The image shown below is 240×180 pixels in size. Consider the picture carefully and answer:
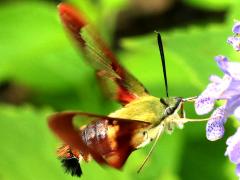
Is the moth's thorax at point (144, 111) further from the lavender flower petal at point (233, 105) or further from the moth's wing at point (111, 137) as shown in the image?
the lavender flower petal at point (233, 105)

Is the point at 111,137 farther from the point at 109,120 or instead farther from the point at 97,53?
the point at 97,53

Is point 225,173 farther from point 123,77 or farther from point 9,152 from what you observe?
point 123,77

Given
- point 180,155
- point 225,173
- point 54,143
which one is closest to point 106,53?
point 54,143

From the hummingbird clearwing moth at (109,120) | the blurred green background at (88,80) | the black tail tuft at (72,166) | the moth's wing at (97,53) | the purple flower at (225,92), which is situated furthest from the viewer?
the blurred green background at (88,80)

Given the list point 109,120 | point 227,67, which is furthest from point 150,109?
point 227,67

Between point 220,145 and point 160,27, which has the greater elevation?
point 160,27

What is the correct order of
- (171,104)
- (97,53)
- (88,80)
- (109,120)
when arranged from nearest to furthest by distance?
1. (109,120)
2. (171,104)
3. (97,53)
4. (88,80)

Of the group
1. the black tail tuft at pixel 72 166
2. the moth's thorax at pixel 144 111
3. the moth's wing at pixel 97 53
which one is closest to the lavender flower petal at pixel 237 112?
the moth's thorax at pixel 144 111
